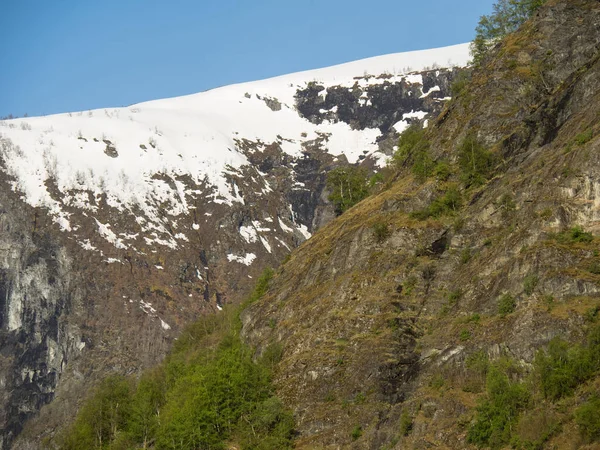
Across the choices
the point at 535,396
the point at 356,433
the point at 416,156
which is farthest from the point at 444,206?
the point at 535,396

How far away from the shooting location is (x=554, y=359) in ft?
191

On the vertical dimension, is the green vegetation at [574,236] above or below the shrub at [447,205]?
below

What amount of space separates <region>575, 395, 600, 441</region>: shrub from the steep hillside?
17 centimetres

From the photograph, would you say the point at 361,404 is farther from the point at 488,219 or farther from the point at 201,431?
the point at 488,219

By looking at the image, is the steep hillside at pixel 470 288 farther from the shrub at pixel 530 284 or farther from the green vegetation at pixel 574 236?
the green vegetation at pixel 574 236

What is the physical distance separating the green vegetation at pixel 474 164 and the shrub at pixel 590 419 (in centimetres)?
3867

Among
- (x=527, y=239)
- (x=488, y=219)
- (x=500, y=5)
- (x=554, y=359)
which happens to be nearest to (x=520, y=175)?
(x=488, y=219)

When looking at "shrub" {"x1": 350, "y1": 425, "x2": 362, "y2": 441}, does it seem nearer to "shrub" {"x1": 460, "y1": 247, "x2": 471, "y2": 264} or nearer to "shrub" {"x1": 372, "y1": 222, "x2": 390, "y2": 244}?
"shrub" {"x1": 460, "y1": 247, "x2": 471, "y2": 264}

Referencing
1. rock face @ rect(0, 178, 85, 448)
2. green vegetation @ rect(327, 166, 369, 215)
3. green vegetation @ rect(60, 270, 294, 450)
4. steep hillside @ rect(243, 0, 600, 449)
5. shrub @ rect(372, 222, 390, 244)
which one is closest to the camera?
steep hillside @ rect(243, 0, 600, 449)

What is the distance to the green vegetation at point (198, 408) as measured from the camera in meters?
76.0

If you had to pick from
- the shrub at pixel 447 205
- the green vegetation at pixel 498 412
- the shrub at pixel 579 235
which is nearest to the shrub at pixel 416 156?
the shrub at pixel 447 205

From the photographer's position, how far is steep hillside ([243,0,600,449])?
61.4m

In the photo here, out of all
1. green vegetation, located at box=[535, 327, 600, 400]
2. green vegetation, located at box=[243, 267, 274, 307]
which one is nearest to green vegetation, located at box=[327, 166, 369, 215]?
green vegetation, located at box=[243, 267, 274, 307]

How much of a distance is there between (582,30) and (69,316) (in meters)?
139
